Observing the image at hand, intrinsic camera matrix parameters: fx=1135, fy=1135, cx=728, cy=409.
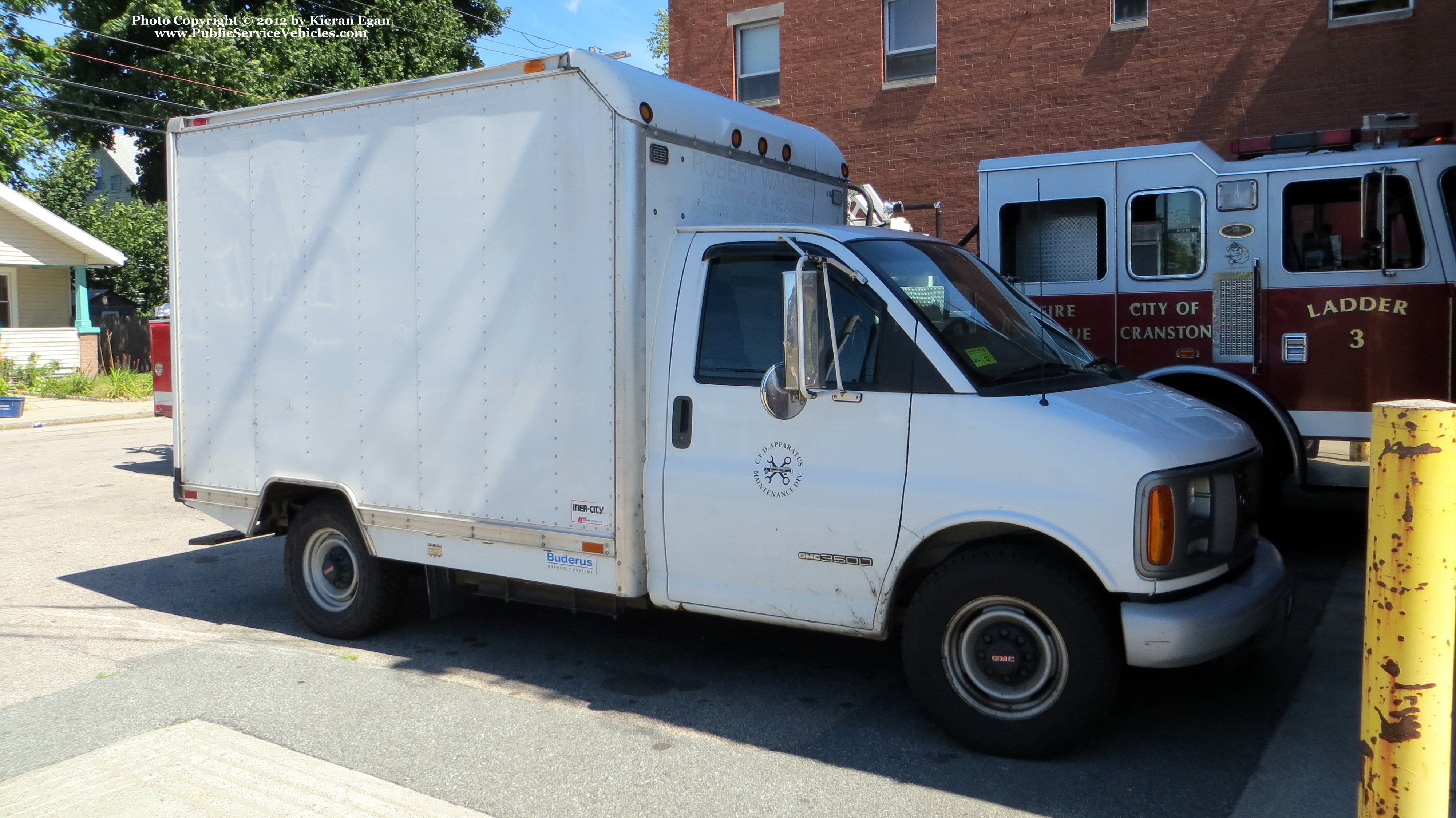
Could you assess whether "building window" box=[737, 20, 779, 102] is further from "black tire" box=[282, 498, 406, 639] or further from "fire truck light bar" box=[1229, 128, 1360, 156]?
"black tire" box=[282, 498, 406, 639]

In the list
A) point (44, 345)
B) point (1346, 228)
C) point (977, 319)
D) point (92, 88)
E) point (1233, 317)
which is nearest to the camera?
point (977, 319)

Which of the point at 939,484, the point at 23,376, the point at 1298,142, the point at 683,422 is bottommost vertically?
the point at 939,484

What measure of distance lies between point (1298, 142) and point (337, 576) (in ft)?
23.0

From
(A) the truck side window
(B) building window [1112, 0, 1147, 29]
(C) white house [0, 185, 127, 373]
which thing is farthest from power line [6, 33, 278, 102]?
(A) the truck side window

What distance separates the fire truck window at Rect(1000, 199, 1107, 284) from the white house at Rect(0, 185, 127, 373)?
79.7 feet

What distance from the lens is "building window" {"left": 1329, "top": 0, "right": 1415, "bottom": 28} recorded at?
45.0 feet

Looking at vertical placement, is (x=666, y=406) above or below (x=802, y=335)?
below

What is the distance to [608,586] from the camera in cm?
533

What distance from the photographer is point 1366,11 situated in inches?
547

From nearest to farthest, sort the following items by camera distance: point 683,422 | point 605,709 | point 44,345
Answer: point 683,422
point 605,709
point 44,345

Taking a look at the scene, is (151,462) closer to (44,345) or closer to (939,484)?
(939,484)

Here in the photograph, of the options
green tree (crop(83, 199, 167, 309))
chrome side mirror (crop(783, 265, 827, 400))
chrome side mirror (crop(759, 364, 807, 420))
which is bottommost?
chrome side mirror (crop(759, 364, 807, 420))

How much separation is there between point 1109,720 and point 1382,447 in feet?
8.33

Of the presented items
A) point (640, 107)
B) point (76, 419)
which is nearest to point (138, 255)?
point (76, 419)
